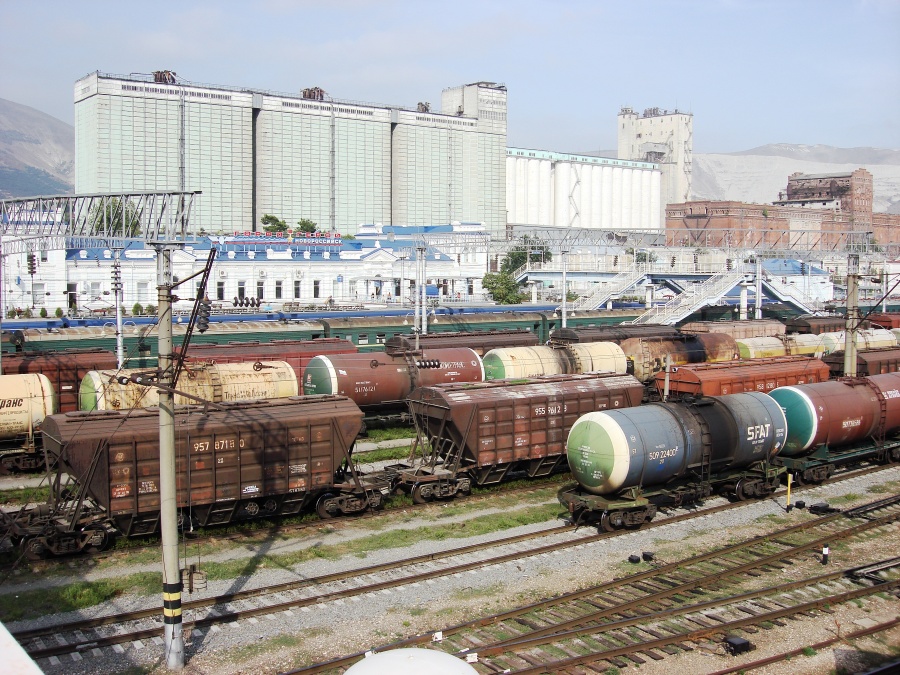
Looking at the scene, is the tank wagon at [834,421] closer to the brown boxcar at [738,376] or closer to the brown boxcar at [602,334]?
the brown boxcar at [738,376]

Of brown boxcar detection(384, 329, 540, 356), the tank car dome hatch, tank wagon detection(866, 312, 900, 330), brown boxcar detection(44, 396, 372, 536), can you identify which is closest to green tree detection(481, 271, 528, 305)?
tank wagon detection(866, 312, 900, 330)

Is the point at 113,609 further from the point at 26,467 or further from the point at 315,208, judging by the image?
the point at 315,208

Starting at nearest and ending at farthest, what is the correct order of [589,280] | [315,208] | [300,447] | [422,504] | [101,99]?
[300,447], [422,504], [589,280], [101,99], [315,208]

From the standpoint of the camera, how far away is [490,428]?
24.0 metres

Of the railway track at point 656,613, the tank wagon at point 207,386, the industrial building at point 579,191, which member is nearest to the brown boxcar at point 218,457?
the tank wagon at point 207,386

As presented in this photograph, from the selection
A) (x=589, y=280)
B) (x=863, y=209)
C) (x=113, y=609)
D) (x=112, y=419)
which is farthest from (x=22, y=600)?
(x=863, y=209)

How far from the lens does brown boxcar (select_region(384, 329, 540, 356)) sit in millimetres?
33906

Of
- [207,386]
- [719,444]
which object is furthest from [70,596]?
[719,444]

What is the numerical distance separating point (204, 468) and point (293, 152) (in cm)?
10143

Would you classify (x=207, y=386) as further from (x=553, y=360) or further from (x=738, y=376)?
(x=738, y=376)

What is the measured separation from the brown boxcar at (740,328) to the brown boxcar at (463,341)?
29.7ft

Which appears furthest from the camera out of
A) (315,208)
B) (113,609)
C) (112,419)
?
(315,208)

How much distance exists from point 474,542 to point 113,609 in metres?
8.41

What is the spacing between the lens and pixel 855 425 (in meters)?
26.2
